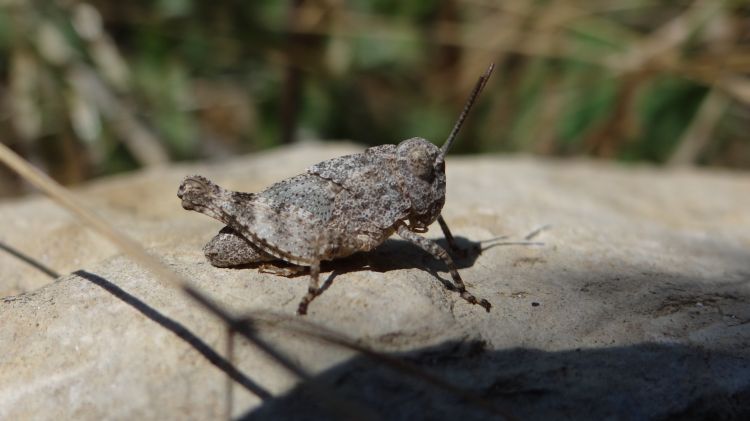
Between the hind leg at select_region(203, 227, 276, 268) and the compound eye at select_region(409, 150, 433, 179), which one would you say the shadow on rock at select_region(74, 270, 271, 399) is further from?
the compound eye at select_region(409, 150, 433, 179)

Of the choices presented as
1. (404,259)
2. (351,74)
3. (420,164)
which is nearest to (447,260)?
(404,259)

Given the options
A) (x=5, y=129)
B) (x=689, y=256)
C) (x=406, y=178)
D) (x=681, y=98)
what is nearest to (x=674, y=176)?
(x=681, y=98)

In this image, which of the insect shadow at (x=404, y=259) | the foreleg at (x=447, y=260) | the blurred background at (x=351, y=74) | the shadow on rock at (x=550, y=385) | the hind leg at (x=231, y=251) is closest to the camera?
the shadow on rock at (x=550, y=385)

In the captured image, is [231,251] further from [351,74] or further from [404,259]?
[351,74]

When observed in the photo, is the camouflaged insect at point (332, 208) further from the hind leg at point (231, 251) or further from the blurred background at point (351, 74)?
the blurred background at point (351, 74)

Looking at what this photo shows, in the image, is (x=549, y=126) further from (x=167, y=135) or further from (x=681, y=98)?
(x=167, y=135)

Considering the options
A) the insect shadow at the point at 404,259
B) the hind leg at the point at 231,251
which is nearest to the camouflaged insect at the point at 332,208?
the hind leg at the point at 231,251

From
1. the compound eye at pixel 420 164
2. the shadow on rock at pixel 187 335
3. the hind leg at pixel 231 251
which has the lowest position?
the shadow on rock at pixel 187 335

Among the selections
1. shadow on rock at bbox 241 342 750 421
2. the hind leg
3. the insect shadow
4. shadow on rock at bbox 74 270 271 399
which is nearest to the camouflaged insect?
the hind leg
